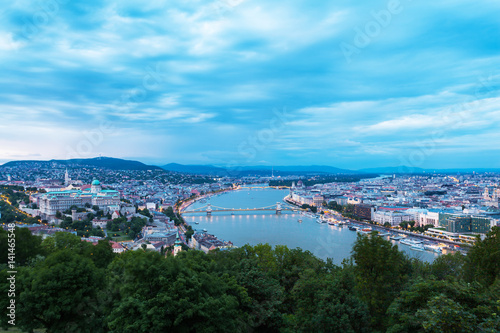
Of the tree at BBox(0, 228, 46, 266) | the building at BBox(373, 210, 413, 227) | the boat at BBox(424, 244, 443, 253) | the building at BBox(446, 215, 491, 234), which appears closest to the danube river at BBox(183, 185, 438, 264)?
the boat at BBox(424, 244, 443, 253)

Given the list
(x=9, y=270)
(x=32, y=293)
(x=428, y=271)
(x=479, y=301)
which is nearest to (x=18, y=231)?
(x=9, y=270)

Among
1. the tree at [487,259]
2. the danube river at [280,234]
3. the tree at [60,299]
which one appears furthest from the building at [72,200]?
the tree at [487,259]

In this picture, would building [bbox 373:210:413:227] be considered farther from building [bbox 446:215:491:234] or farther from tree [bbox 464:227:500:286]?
tree [bbox 464:227:500:286]

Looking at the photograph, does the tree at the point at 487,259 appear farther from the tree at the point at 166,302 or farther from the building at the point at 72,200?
the building at the point at 72,200

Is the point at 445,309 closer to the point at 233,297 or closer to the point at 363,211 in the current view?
the point at 233,297

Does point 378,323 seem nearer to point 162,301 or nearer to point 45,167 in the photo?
point 162,301

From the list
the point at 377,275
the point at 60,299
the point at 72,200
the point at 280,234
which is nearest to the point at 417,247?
the point at 280,234
